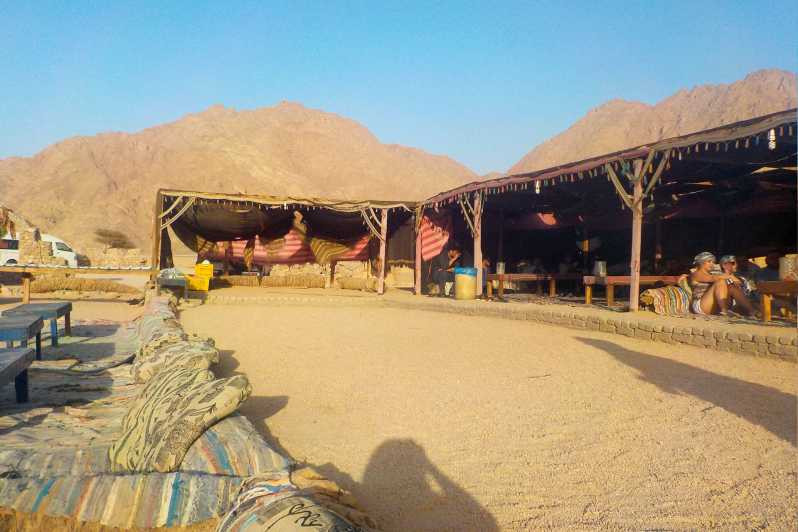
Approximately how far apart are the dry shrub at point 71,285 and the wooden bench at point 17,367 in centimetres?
1107

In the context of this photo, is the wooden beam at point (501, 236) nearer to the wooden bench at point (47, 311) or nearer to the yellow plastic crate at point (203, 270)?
the yellow plastic crate at point (203, 270)

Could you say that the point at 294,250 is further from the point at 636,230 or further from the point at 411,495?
the point at 411,495

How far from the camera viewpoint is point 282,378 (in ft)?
15.9

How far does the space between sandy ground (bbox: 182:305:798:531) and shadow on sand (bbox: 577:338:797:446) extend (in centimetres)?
2

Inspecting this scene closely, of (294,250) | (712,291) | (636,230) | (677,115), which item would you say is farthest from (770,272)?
(677,115)

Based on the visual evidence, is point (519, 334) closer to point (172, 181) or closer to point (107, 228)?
point (107, 228)

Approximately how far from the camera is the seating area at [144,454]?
206 centimetres

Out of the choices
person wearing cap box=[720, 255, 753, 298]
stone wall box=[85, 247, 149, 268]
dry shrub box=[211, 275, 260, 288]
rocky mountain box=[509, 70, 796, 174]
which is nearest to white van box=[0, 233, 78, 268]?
stone wall box=[85, 247, 149, 268]

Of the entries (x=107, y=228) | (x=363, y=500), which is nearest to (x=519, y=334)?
(x=363, y=500)

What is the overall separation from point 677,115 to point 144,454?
298 feet

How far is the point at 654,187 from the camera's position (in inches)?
398

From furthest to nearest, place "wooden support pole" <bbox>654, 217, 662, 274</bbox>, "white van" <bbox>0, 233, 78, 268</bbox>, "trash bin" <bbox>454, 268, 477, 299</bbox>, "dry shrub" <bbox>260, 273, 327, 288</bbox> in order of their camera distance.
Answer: "white van" <bbox>0, 233, 78, 268</bbox>, "dry shrub" <bbox>260, 273, 327, 288</bbox>, "wooden support pole" <bbox>654, 217, 662, 274</bbox>, "trash bin" <bbox>454, 268, 477, 299</bbox>

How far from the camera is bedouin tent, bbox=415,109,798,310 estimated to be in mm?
7059

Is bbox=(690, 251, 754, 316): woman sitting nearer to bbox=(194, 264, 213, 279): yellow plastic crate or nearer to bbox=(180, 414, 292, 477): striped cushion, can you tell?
bbox=(180, 414, 292, 477): striped cushion
